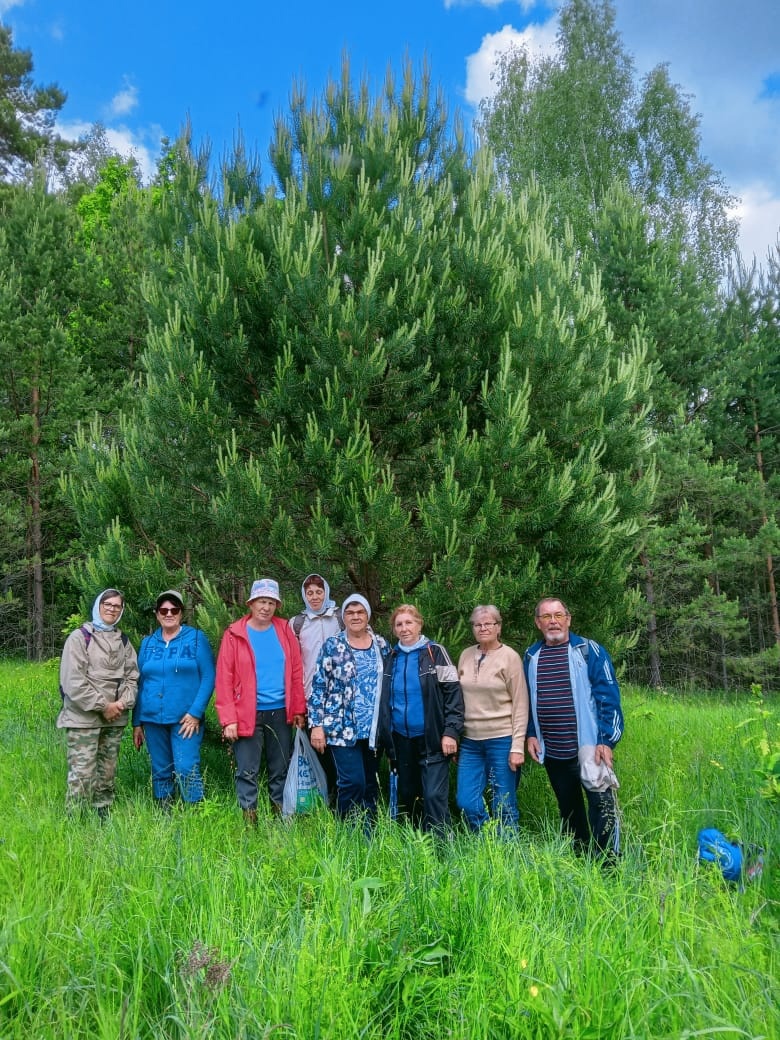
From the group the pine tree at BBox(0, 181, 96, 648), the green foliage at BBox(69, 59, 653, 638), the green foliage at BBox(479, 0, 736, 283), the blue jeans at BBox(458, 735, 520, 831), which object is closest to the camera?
the blue jeans at BBox(458, 735, 520, 831)

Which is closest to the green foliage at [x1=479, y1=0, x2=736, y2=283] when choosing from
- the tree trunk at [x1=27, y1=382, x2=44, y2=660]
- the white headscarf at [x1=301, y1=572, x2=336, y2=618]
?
the tree trunk at [x1=27, y1=382, x2=44, y2=660]

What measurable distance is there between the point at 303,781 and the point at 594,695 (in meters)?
1.94

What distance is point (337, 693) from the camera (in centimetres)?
437

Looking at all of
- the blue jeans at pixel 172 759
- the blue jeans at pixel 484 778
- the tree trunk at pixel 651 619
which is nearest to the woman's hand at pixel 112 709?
the blue jeans at pixel 172 759

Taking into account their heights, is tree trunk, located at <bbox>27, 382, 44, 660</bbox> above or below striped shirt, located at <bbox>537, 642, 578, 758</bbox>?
above

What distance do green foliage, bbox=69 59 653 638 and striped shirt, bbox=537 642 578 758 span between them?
689 millimetres

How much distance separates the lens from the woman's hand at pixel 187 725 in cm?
449

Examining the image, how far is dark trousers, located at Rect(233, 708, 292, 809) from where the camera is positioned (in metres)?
4.39

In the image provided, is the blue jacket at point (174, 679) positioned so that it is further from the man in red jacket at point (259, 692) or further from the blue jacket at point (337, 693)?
the blue jacket at point (337, 693)

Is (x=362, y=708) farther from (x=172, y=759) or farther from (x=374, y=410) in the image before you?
(x=374, y=410)

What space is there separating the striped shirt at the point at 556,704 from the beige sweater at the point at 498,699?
127mm

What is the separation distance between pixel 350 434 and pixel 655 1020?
11.5ft

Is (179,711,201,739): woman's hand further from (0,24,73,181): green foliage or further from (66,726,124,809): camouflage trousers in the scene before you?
(0,24,73,181): green foliage

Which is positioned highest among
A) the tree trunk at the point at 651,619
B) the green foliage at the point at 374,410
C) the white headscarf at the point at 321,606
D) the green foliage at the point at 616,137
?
the green foliage at the point at 616,137
